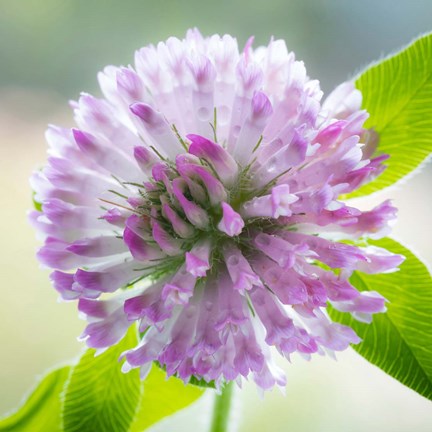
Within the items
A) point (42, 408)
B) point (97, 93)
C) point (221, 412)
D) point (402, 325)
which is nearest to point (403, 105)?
point (402, 325)

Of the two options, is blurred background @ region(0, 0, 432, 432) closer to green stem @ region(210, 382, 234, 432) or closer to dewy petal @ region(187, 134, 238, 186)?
green stem @ region(210, 382, 234, 432)

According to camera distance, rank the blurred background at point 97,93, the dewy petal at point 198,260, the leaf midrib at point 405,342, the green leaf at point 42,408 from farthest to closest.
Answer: the blurred background at point 97,93 < the green leaf at point 42,408 < the leaf midrib at point 405,342 < the dewy petal at point 198,260

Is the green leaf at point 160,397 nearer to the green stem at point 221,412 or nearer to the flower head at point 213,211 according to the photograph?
the green stem at point 221,412

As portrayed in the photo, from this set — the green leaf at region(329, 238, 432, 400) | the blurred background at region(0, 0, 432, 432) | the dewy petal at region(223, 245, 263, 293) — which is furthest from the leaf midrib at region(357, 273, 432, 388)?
A: the blurred background at region(0, 0, 432, 432)

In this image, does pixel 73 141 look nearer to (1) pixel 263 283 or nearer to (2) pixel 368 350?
(1) pixel 263 283

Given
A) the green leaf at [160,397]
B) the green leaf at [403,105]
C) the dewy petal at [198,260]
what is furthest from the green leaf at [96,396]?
the green leaf at [403,105]

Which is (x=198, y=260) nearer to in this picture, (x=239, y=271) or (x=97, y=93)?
(x=239, y=271)

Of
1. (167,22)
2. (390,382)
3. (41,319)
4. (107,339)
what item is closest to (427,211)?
(390,382)
